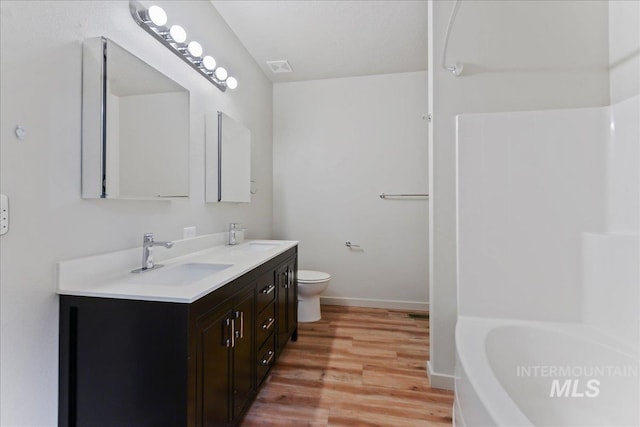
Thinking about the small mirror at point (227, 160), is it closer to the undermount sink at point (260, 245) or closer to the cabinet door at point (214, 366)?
the undermount sink at point (260, 245)

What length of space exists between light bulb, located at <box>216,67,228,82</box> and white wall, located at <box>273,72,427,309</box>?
1.26 metres

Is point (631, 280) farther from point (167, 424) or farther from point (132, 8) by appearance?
point (132, 8)

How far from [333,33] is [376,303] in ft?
8.60

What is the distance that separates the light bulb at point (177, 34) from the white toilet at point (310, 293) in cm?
195

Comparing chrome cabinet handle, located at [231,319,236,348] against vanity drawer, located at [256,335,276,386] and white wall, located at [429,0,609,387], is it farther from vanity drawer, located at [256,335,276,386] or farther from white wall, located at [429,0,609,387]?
white wall, located at [429,0,609,387]

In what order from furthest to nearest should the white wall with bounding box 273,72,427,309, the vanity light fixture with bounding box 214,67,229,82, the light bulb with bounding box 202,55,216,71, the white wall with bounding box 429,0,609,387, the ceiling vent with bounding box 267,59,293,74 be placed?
1. the white wall with bounding box 273,72,427,309
2. the ceiling vent with bounding box 267,59,293,74
3. the vanity light fixture with bounding box 214,67,229,82
4. the light bulb with bounding box 202,55,216,71
5. the white wall with bounding box 429,0,609,387

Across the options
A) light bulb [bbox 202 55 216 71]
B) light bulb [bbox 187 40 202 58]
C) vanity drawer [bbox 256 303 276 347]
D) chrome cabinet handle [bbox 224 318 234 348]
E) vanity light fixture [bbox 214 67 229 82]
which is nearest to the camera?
chrome cabinet handle [bbox 224 318 234 348]

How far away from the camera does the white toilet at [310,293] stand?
8.66 feet

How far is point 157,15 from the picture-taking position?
1466mm

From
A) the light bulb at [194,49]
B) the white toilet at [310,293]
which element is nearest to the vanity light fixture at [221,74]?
the light bulb at [194,49]

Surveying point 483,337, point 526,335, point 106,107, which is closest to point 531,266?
point 526,335

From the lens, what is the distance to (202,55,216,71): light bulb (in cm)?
190

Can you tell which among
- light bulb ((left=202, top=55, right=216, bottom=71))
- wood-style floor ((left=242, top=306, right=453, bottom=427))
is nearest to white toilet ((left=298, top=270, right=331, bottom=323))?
wood-style floor ((left=242, top=306, right=453, bottom=427))

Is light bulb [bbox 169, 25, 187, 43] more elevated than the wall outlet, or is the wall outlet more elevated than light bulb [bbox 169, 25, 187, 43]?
light bulb [bbox 169, 25, 187, 43]
